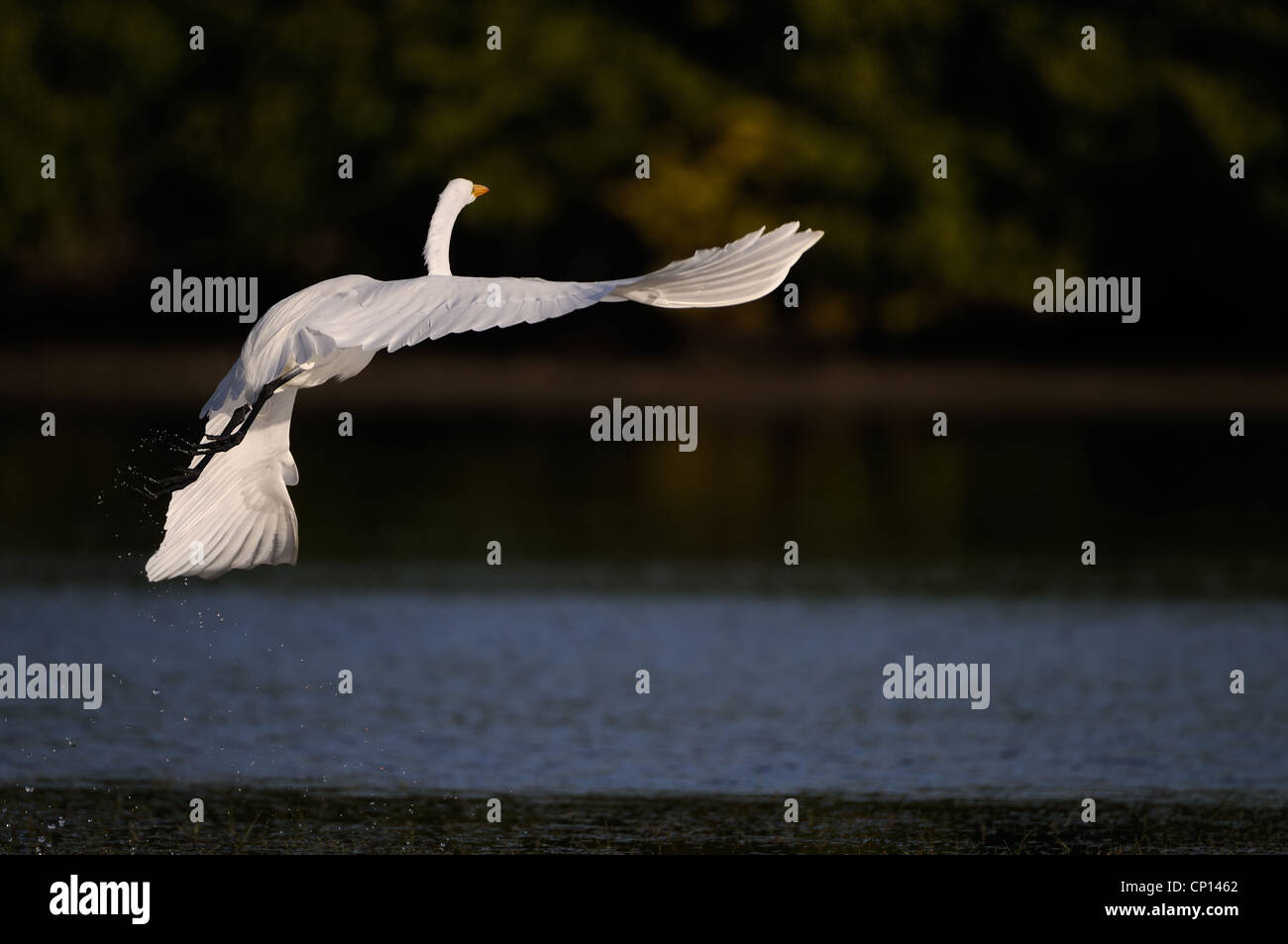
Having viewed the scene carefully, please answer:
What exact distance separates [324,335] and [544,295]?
98 cm

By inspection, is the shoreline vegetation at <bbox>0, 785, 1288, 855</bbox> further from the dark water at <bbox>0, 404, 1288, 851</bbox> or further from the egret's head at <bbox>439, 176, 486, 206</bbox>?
the egret's head at <bbox>439, 176, 486, 206</bbox>

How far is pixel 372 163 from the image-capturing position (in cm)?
4991

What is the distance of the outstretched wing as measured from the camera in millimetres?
9805

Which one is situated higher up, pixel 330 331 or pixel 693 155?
pixel 693 155

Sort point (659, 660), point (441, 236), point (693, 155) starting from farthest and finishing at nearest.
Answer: point (693, 155), point (659, 660), point (441, 236)

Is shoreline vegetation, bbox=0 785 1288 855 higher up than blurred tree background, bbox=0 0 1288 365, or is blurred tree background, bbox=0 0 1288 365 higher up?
blurred tree background, bbox=0 0 1288 365

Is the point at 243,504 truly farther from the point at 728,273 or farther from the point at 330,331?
the point at 728,273

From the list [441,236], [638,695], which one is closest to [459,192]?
[441,236]

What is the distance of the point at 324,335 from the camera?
10.4 meters

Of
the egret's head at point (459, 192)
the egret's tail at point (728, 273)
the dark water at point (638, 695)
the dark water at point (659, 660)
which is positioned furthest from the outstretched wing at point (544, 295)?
the dark water at point (638, 695)

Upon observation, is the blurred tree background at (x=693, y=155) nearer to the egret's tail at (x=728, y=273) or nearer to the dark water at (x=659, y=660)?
the dark water at (x=659, y=660)

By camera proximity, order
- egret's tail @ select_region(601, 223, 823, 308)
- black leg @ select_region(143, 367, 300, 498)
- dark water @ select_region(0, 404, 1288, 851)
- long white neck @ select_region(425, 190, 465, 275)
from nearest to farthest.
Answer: egret's tail @ select_region(601, 223, 823, 308)
long white neck @ select_region(425, 190, 465, 275)
black leg @ select_region(143, 367, 300, 498)
dark water @ select_region(0, 404, 1288, 851)

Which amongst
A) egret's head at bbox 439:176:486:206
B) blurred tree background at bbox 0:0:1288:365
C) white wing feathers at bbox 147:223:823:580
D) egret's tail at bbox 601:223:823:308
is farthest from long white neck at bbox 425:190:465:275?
blurred tree background at bbox 0:0:1288:365

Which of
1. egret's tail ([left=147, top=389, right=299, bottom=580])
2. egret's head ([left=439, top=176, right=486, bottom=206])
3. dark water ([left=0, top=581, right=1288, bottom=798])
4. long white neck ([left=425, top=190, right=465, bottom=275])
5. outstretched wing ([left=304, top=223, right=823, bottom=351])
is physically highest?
egret's head ([left=439, top=176, right=486, bottom=206])
